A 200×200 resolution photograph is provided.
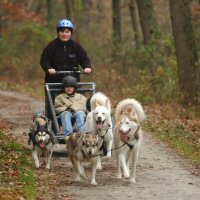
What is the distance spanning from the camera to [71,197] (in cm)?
895

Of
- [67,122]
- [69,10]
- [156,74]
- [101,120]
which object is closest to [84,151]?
[101,120]

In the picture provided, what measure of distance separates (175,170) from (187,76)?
804 cm

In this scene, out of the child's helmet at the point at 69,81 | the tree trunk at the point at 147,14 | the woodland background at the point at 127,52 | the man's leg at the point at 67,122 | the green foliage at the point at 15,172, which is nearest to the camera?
the green foliage at the point at 15,172

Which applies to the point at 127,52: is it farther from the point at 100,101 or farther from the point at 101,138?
the point at 101,138

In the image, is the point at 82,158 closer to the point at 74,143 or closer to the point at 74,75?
the point at 74,143

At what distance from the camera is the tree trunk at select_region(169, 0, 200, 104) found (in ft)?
60.6

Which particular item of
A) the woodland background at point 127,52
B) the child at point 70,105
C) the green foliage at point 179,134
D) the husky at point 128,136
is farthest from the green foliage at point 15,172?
the woodland background at point 127,52

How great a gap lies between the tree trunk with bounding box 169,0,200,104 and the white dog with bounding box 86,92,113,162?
7860 millimetres

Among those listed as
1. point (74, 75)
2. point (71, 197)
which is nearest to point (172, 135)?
point (74, 75)

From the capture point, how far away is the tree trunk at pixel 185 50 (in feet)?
60.6

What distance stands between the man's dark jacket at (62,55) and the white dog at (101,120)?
1626mm

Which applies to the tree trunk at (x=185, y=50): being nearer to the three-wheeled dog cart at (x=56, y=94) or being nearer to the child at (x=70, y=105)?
the three-wheeled dog cart at (x=56, y=94)

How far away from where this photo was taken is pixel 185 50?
18.7m

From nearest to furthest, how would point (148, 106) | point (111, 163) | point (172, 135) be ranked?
1. point (111, 163)
2. point (172, 135)
3. point (148, 106)
